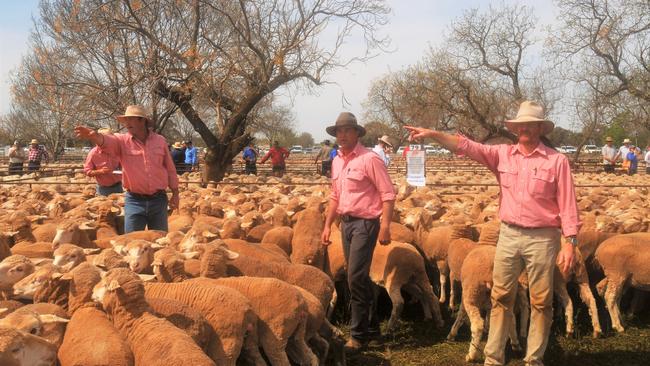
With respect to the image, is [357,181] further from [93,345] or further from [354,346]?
[93,345]

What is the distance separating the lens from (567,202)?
398 cm

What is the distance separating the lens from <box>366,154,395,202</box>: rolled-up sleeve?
5.00 metres

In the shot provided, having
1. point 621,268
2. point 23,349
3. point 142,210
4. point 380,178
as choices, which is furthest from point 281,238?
point 23,349

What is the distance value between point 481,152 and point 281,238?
11.0ft

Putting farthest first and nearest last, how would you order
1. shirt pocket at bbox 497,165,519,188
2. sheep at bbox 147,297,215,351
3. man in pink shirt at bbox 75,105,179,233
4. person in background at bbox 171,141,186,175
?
person in background at bbox 171,141,186,175 < man in pink shirt at bbox 75,105,179,233 < shirt pocket at bbox 497,165,519,188 < sheep at bbox 147,297,215,351

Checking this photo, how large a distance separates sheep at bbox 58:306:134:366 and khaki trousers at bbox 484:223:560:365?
2537mm

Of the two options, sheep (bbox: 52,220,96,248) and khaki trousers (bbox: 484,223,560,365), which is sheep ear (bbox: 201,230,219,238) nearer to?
sheep (bbox: 52,220,96,248)

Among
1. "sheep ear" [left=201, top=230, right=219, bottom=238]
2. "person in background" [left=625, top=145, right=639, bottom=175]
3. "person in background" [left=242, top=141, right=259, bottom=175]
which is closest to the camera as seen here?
"sheep ear" [left=201, top=230, right=219, bottom=238]

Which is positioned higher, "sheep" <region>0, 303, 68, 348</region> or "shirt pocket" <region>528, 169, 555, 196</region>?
"shirt pocket" <region>528, 169, 555, 196</region>

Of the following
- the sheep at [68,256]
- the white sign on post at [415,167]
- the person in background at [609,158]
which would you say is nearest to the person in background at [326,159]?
the white sign on post at [415,167]

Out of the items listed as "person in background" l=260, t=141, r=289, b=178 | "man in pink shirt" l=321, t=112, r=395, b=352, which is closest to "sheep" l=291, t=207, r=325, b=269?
"man in pink shirt" l=321, t=112, r=395, b=352

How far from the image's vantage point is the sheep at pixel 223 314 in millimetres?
3979

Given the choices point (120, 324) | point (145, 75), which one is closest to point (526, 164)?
point (120, 324)

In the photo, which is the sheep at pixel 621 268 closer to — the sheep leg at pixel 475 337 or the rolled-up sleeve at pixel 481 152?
the sheep leg at pixel 475 337
